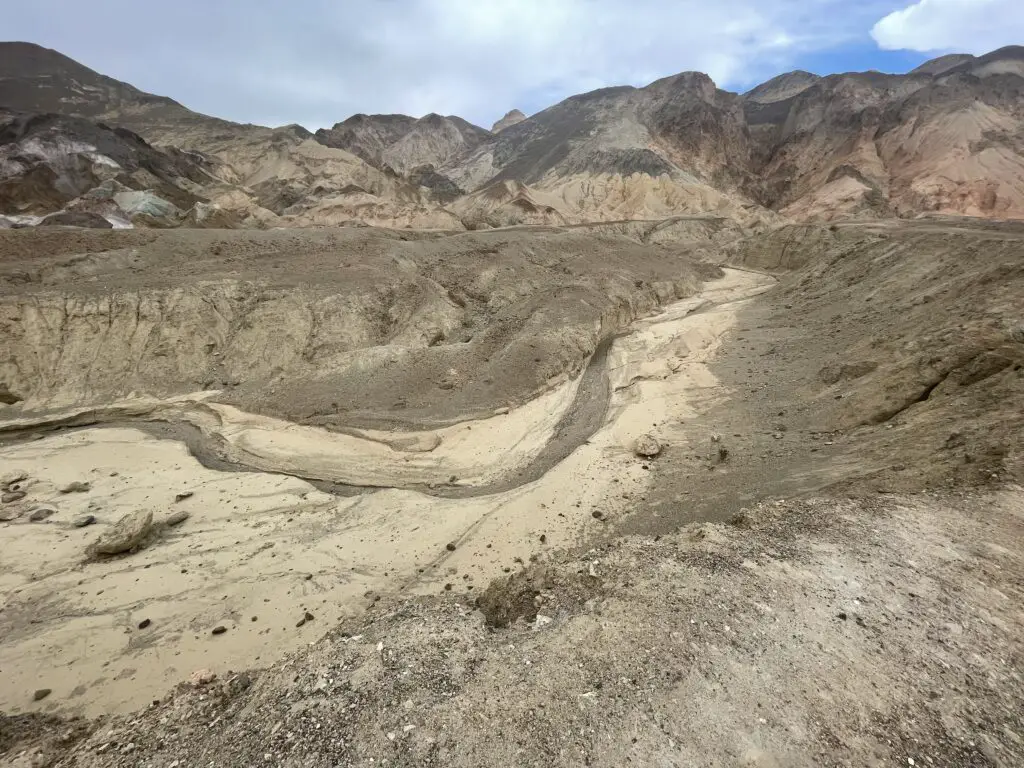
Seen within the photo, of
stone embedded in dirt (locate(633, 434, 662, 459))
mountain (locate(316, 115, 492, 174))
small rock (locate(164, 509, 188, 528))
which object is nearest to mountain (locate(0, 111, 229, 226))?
small rock (locate(164, 509, 188, 528))

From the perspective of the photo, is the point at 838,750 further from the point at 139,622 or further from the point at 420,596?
the point at 139,622

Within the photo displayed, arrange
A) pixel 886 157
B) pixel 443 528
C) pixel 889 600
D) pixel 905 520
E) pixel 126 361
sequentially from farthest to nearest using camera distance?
pixel 886 157, pixel 126 361, pixel 443 528, pixel 905 520, pixel 889 600

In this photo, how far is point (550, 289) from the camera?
62.2ft

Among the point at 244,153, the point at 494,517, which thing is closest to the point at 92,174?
the point at 244,153

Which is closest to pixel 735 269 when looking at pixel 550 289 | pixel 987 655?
pixel 550 289

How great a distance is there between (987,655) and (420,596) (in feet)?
19.5

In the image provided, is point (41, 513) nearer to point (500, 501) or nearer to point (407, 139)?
point (500, 501)

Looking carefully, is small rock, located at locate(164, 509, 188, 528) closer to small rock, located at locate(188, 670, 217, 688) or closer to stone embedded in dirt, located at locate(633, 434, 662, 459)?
small rock, located at locate(188, 670, 217, 688)

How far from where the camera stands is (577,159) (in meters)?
60.3

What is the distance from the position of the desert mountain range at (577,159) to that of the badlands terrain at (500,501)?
13203mm

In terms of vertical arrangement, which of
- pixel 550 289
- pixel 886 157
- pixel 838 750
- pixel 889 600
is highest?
pixel 886 157

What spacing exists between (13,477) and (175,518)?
15.1 ft

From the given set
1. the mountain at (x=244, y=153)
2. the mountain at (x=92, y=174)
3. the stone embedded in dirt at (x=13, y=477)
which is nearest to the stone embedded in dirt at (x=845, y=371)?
the stone embedded in dirt at (x=13, y=477)

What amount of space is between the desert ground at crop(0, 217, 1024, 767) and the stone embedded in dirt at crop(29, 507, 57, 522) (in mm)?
164
